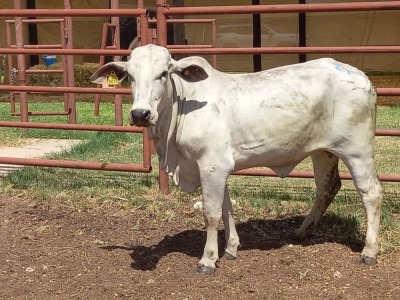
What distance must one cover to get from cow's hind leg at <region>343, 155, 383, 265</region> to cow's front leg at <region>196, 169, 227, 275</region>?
79 cm

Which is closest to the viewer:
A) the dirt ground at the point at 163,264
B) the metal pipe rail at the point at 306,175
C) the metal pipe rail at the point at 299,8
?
the dirt ground at the point at 163,264

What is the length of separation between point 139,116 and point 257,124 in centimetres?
80

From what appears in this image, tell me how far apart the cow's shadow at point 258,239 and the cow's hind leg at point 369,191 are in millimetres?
221

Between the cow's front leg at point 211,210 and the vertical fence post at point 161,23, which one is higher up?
the vertical fence post at point 161,23

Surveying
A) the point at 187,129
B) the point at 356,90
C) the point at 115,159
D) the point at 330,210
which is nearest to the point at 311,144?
the point at 356,90

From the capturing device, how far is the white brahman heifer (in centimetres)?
401

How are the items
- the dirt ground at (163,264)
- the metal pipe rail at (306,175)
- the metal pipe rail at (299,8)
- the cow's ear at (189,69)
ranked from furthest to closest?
the metal pipe rail at (306,175)
the metal pipe rail at (299,8)
the cow's ear at (189,69)
the dirt ground at (163,264)

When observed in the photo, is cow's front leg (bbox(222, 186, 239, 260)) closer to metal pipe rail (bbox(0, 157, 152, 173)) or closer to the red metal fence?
the red metal fence

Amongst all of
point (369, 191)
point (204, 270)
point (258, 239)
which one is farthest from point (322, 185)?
point (204, 270)

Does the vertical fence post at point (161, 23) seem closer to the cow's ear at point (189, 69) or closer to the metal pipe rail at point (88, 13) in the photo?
the metal pipe rail at point (88, 13)

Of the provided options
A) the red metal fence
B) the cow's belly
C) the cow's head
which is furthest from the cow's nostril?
the red metal fence

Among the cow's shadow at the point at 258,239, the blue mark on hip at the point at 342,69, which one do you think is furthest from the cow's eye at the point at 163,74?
the cow's shadow at the point at 258,239

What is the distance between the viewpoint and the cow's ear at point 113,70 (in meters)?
4.03

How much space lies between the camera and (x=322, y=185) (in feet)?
15.0
